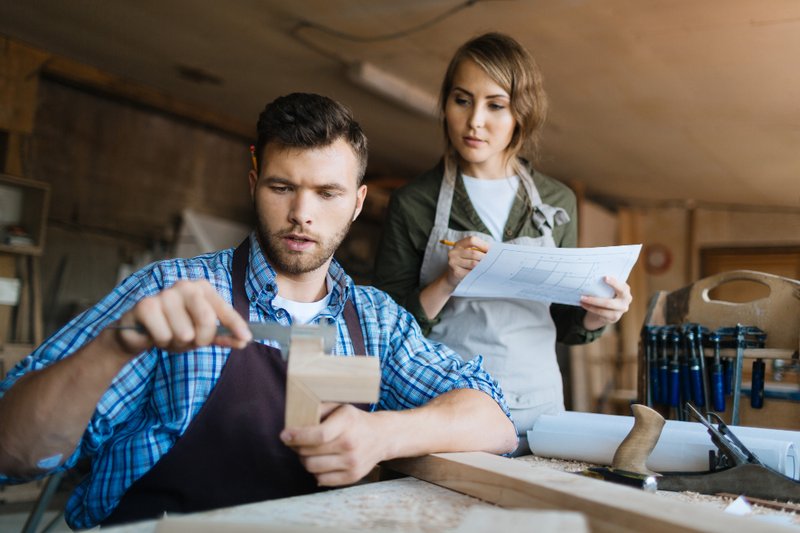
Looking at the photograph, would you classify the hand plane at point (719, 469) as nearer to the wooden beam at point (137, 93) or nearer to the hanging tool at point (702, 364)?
the hanging tool at point (702, 364)

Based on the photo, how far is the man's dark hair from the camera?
1569 mm

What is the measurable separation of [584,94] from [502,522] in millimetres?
5134

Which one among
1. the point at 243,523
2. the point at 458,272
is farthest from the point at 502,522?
the point at 458,272

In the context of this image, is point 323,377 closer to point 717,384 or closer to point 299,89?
point 717,384

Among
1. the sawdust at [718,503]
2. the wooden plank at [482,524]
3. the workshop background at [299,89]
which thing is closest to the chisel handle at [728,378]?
the sawdust at [718,503]

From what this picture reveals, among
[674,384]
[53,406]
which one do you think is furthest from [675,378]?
[53,406]

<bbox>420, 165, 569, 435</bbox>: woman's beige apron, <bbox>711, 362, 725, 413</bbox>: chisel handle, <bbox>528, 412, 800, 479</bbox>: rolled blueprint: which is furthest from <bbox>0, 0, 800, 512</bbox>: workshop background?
<bbox>528, 412, 800, 479</bbox>: rolled blueprint

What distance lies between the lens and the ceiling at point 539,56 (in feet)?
14.0

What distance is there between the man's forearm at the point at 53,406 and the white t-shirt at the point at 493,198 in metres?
1.35

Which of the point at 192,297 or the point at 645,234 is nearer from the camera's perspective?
the point at 192,297

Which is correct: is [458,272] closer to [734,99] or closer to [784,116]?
[734,99]

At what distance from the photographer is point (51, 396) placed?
115cm

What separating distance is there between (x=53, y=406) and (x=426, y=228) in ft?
4.25

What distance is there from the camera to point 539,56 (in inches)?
190
